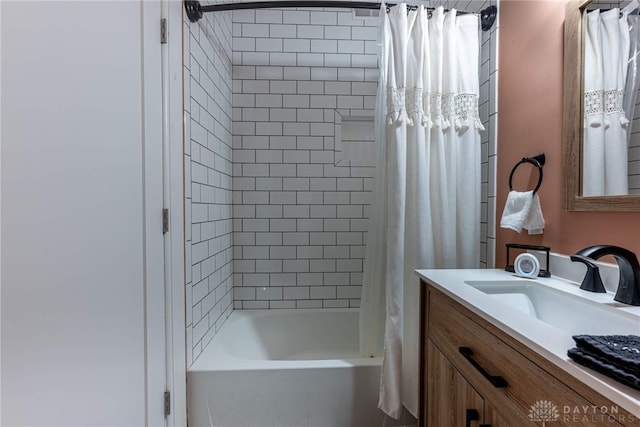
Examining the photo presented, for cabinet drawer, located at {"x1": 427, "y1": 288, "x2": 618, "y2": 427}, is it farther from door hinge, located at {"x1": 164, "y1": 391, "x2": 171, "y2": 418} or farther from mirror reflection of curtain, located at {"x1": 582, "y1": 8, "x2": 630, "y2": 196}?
door hinge, located at {"x1": 164, "y1": 391, "x2": 171, "y2": 418}

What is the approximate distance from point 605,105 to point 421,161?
0.64m

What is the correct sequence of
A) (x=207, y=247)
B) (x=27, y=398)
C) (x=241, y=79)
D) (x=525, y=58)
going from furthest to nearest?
(x=241, y=79), (x=207, y=247), (x=525, y=58), (x=27, y=398)

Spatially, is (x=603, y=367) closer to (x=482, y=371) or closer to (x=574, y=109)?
(x=482, y=371)

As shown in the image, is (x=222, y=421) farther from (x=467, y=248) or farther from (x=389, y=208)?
(x=467, y=248)

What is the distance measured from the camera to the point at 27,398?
2.06 feet

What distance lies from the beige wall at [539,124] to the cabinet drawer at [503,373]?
1.87ft

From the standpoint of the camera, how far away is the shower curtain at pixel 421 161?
4.47 feet

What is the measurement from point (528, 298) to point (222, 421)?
1484 mm

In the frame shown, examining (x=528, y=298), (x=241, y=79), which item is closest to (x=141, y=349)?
(x=528, y=298)

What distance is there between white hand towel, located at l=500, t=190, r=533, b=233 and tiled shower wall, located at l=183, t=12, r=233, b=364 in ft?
4.89

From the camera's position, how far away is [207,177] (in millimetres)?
1647

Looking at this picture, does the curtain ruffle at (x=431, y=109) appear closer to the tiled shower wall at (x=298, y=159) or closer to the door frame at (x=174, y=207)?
the tiled shower wall at (x=298, y=159)

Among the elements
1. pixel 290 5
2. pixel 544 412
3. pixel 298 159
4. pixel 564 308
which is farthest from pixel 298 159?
pixel 544 412

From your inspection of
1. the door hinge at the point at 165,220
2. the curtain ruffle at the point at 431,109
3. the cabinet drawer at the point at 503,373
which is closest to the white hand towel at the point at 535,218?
the curtain ruffle at the point at 431,109
